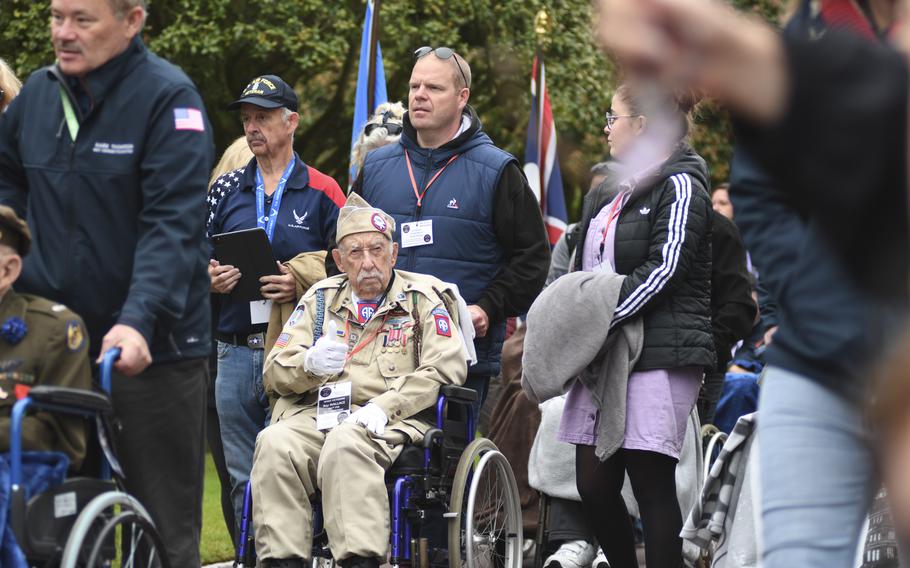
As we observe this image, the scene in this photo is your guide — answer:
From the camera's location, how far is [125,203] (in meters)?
4.52

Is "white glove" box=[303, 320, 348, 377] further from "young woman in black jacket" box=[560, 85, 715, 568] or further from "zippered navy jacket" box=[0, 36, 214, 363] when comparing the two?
"zippered navy jacket" box=[0, 36, 214, 363]

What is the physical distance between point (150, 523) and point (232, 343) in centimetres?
310

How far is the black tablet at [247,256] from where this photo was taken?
23.6 feet

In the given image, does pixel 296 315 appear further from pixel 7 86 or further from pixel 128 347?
pixel 128 347

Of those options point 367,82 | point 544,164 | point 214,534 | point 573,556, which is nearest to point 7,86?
point 573,556

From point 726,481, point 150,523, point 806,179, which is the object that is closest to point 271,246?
point 726,481

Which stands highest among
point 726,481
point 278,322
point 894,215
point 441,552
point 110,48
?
point 110,48

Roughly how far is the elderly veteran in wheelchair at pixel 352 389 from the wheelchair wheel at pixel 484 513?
1.01ft

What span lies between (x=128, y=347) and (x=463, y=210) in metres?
3.07

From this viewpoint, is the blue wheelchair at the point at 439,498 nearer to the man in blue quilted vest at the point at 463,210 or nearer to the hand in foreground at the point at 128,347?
the man in blue quilted vest at the point at 463,210

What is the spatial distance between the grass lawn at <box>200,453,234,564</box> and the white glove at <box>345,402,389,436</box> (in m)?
1.69

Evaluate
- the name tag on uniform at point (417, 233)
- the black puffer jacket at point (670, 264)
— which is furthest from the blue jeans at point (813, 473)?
the name tag on uniform at point (417, 233)

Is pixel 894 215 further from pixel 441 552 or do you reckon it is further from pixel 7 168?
pixel 441 552

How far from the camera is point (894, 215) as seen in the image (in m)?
2.09
